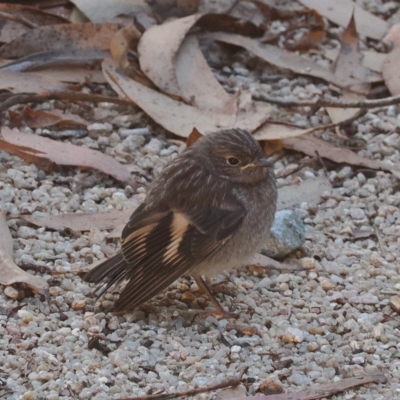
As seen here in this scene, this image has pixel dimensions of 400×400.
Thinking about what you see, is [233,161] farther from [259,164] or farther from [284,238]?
[284,238]

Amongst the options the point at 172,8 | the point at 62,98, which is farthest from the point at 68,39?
the point at 172,8

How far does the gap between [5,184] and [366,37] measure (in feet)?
10.9

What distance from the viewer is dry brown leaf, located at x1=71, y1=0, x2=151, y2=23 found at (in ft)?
24.3

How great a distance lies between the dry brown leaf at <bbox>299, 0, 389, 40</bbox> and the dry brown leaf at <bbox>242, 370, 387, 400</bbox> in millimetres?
3865

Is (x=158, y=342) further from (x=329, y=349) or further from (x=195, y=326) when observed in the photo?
(x=329, y=349)

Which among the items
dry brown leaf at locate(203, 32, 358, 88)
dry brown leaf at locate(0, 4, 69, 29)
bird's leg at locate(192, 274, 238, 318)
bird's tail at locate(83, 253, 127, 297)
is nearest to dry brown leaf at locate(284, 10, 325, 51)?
dry brown leaf at locate(203, 32, 358, 88)

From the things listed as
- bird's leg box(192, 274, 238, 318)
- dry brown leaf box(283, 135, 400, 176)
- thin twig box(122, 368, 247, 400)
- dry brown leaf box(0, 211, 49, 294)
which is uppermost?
thin twig box(122, 368, 247, 400)

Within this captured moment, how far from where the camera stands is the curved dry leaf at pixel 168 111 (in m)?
6.61

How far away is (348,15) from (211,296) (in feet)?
11.5

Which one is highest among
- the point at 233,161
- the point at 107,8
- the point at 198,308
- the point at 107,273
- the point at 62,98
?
the point at 233,161

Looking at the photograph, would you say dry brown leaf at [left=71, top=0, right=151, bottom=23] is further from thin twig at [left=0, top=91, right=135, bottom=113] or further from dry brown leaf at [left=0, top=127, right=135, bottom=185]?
dry brown leaf at [left=0, top=127, right=135, bottom=185]

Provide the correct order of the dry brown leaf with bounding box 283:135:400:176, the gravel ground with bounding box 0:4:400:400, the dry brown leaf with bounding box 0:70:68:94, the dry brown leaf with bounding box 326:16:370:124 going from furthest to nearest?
the dry brown leaf with bounding box 326:16:370:124 → the dry brown leaf with bounding box 0:70:68:94 → the dry brown leaf with bounding box 283:135:400:176 → the gravel ground with bounding box 0:4:400:400

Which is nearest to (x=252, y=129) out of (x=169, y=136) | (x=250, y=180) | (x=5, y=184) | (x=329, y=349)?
(x=169, y=136)

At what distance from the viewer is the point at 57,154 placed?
628cm
